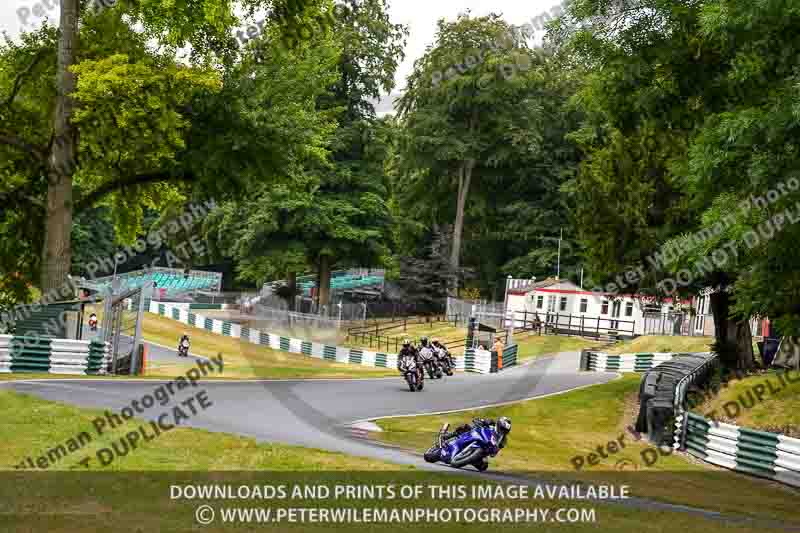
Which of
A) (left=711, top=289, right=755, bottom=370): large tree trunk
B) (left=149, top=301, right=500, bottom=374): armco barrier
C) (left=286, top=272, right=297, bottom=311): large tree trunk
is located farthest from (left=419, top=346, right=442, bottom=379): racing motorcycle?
(left=286, top=272, right=297, bottom=311): large tree trunk

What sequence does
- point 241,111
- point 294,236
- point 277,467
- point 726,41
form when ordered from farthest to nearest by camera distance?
point 294,236
point 241,111
point 726,41
point 277,467

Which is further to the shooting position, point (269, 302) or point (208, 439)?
point (269, 302)

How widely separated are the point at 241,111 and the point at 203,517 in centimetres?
1735

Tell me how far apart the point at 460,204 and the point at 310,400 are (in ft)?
159

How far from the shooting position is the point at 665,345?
4538 cm

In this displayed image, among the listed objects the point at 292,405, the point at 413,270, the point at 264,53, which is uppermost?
the point at 264,53

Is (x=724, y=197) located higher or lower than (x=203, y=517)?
higher

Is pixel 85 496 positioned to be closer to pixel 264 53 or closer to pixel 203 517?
pixel 203 517

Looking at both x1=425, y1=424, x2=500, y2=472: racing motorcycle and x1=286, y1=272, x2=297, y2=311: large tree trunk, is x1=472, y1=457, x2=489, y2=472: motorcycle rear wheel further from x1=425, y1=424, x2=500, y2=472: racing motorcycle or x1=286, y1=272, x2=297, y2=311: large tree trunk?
x1=286, y1=272, x2=297, y2=311: large tree trunk

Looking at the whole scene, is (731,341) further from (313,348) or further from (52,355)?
(313,348)

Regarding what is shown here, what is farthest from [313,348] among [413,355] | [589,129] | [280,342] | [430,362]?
[589,129]

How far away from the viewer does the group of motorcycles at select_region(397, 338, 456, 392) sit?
28.3 m

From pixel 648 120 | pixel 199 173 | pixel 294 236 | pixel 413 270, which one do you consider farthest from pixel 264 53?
pixel 413 270

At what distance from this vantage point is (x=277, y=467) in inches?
463
